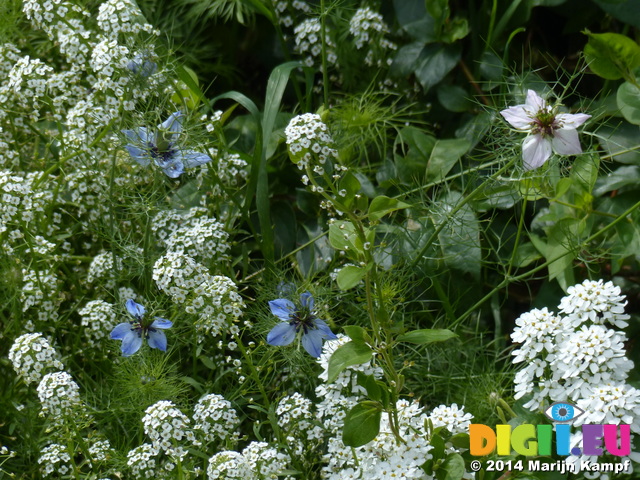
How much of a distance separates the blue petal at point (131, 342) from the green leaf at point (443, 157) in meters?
0.94

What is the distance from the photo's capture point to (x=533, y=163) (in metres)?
1.88

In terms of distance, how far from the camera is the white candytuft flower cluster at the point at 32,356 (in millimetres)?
1947

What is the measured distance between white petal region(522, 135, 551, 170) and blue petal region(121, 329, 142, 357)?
99cm

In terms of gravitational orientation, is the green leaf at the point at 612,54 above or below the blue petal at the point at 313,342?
above

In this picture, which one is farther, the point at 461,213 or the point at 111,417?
the point at 461,213

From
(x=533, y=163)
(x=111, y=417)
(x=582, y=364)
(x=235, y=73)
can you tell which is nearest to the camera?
(x=582, y=364)

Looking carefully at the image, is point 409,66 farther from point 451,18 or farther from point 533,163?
point 533,163

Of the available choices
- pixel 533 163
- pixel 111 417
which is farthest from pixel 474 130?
pixel 111 417

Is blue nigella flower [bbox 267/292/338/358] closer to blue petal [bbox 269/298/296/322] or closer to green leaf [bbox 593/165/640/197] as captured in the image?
blue petal [bbox 269/298/296/322]

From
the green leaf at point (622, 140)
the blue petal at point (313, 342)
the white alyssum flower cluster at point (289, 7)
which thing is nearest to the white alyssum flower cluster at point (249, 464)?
the blue petal at point (313, 342)

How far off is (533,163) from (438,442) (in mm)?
642

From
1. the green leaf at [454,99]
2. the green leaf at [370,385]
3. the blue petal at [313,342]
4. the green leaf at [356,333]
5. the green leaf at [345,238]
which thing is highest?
the green leaf at [454,99]

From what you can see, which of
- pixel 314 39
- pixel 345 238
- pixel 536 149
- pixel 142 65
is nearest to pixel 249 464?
pixel 345 238

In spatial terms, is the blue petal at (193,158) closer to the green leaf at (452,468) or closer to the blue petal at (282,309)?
the blue petal at (282,309)
